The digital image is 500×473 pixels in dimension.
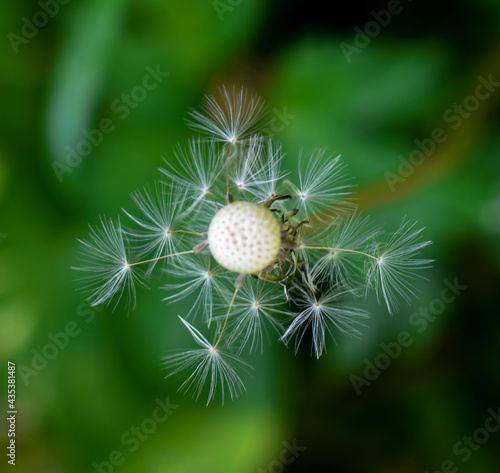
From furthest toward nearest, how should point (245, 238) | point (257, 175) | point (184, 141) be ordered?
point (184, 141), point (257, 175), point (245, 238)

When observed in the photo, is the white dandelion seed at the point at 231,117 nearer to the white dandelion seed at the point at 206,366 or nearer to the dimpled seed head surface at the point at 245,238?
the dimpled seed head surface at the point at 245,238

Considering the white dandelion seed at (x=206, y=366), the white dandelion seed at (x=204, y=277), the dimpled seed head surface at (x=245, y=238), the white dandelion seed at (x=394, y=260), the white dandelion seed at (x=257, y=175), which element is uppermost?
the white dandelion seed at (x=394, y=260)

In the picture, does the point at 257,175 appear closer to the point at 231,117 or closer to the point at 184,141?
the point at 231,117

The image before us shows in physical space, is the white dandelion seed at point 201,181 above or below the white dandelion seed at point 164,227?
above

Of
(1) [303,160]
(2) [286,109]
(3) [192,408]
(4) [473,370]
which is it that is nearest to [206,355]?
(3) [192,408]

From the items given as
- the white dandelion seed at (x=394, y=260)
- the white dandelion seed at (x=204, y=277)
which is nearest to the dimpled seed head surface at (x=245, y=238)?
the white dandelion seed at (x=204, y=277)

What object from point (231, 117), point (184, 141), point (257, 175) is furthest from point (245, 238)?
point (184, 141)

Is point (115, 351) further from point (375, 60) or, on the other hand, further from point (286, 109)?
point (375, 60)
